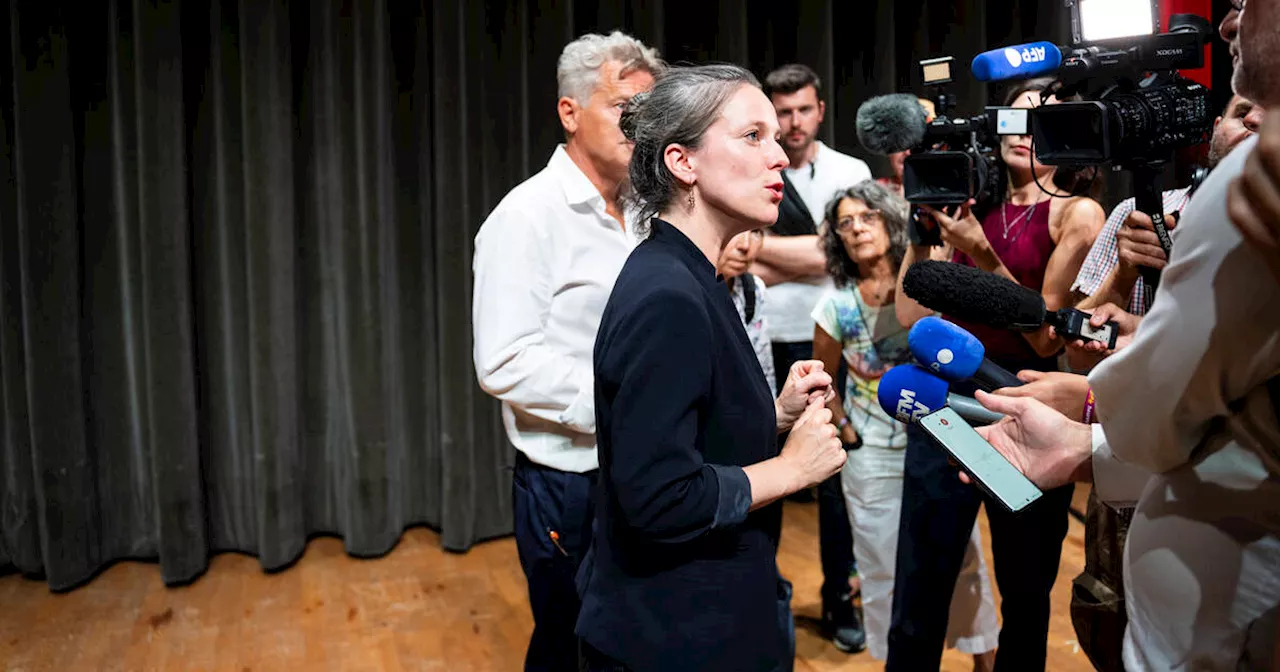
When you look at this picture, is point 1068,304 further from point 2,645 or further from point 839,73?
point 2,645

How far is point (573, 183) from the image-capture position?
1.97 m

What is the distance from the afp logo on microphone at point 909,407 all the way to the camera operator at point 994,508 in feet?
2.54

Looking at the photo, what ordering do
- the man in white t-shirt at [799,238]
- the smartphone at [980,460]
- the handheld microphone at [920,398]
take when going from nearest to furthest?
the smartphone at [980,460], the handheld microphone at [920,398], the man in white t-shirt at [799,238]

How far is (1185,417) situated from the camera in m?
0.91

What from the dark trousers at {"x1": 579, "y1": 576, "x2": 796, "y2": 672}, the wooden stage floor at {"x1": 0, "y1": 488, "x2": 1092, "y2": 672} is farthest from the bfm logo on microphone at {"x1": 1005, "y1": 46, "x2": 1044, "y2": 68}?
the wooden stage floor at {"x1": 0, "y1": 488, "x2": 1092, "y2": 672}

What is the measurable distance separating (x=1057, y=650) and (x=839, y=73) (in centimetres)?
243

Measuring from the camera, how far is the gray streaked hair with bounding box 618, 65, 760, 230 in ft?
4.45

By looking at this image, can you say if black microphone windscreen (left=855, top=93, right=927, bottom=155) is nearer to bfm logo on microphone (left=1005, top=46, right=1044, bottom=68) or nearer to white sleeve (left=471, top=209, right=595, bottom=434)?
bfm logo on microphone (left=1005, top=46, right=1044, bottom=68)

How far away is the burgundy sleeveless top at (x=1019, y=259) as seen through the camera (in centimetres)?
212

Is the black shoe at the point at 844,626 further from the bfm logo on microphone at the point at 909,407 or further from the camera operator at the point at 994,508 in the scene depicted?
the bfm logo on microphone at the point at 909,407

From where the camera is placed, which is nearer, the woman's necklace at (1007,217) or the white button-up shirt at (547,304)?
the white button-up shirt at (547,304)

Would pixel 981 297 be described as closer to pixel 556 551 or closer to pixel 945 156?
pixel 945 156

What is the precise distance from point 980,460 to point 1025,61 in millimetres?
665

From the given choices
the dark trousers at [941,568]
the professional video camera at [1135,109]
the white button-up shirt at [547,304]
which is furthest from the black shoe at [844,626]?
the professional video camera at [1135,109]
